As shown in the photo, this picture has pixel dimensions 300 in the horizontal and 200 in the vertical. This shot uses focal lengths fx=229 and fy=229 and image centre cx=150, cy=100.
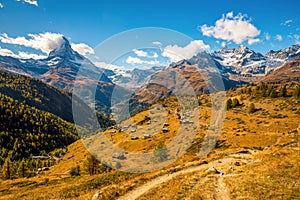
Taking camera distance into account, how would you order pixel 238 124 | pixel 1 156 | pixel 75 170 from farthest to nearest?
pixel 1 156, pixel 238 124, pixel 75 170

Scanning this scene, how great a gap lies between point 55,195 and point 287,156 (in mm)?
40184

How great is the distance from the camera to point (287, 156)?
3688 cm

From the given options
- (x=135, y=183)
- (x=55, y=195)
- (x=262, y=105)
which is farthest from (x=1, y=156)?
(x=262, y=105)

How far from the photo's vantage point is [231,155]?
5553 centimetres

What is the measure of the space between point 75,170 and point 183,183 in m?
68.2

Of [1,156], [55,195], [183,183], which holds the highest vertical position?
[183,183]

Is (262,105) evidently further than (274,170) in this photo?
Yes

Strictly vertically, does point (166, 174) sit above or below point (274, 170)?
below

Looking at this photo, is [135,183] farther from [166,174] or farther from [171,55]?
[171,55]

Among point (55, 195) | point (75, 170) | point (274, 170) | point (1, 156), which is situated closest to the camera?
point (274, 170)

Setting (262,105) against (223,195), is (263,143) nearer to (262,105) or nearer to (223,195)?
(223,195)

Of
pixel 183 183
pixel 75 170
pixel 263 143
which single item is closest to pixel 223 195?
pixel 183 183

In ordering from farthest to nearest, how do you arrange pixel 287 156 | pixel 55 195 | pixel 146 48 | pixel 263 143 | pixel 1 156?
pixel 1 156 → pixel 263 143 → pixel 55 195 → pixel 287 156 → pixel 146 48

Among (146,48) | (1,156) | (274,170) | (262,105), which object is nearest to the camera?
(274,170)
